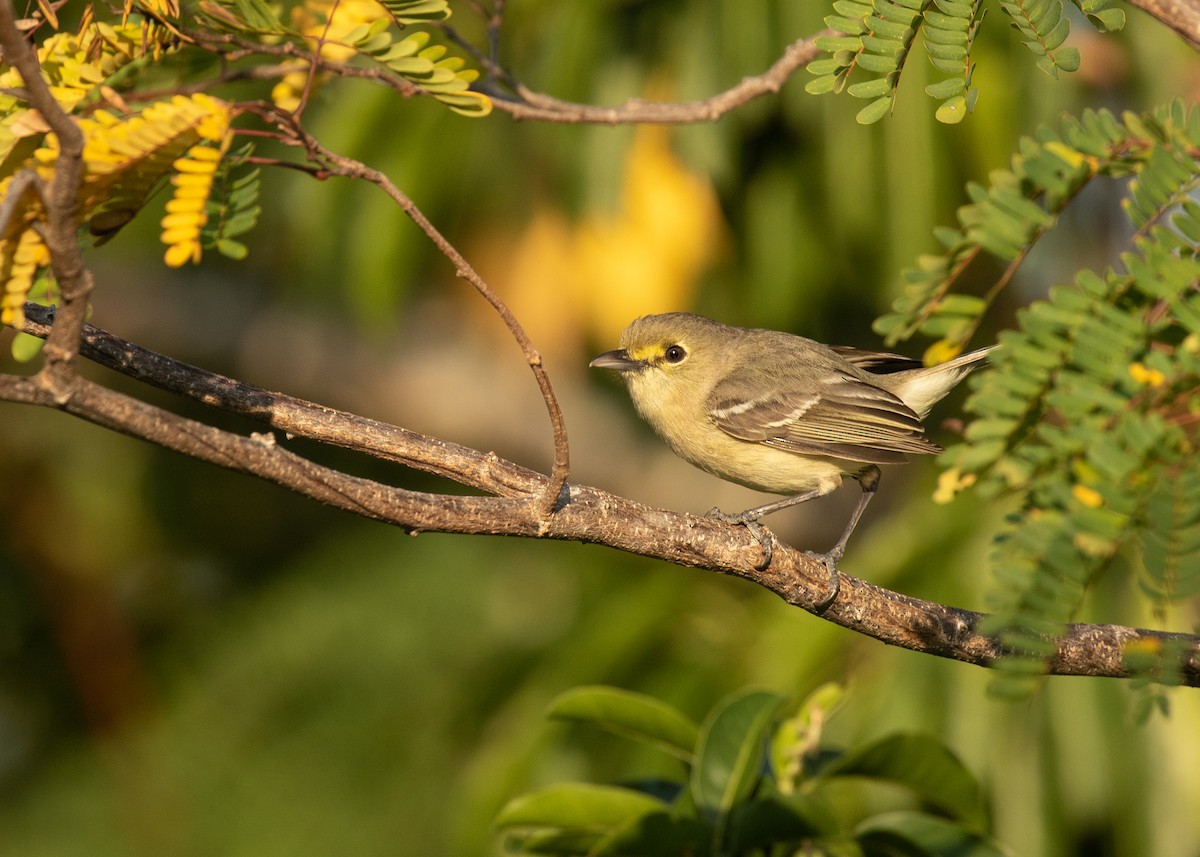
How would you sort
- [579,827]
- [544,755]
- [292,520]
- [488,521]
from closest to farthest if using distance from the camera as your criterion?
[488,521] < [579,827] < [544,755] < [292,520]

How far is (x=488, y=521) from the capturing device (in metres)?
2.71

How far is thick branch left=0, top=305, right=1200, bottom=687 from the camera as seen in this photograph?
262 centimetres

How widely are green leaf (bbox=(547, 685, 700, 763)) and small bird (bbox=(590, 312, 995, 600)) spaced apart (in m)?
0.90

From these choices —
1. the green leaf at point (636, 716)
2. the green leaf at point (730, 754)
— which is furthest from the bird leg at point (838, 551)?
the green leaf at point (636, 716)

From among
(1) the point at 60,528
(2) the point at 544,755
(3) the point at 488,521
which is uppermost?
→ (3) the point at 488,521

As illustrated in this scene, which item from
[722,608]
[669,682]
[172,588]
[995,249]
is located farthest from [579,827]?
[172,588]

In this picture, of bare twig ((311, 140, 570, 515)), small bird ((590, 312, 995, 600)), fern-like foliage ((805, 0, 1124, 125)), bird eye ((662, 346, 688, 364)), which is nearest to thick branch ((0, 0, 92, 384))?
bare twig ((311, 140, 570, 515))

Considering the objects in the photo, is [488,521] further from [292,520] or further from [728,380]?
[292,520]

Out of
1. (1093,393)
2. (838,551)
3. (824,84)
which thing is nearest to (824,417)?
(838,551)

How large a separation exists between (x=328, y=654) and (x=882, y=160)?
4986mm

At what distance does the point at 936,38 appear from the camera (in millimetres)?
2490

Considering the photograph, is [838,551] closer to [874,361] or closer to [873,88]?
[874,361]

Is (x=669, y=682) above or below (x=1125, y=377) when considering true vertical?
below

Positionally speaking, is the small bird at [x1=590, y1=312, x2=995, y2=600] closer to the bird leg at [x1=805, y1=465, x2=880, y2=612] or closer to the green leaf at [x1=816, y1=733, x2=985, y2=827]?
the bird leg at [x1=805, y1=465, x2=880, y2=612]
